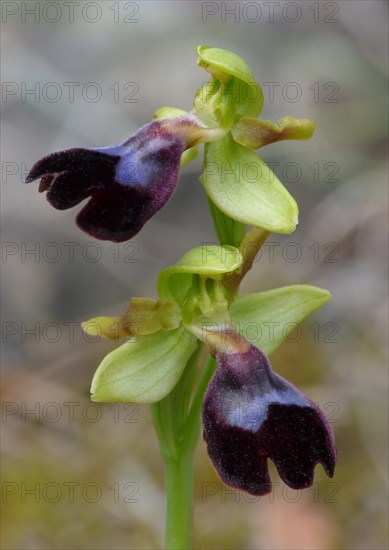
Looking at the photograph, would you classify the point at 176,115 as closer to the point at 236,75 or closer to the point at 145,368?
the point at 236,75

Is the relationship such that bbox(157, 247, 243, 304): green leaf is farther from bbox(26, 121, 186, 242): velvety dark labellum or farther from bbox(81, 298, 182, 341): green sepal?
bbox(26, 121, 186, 242): velvety dark labellum

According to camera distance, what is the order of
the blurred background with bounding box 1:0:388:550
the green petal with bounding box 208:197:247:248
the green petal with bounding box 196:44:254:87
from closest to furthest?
the green petal with bounding box 196:44:254:87 < the green petal with bounding box 208:197:247:248 < the blurred background with bounding box 1:0:388:550

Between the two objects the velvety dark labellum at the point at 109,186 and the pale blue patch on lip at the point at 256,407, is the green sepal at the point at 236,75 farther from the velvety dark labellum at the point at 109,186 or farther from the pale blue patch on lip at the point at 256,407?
the pale blue patch on lip at the point at 256,407

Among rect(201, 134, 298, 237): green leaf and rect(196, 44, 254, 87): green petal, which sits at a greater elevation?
rect(196, 44, 254, 87): green petal

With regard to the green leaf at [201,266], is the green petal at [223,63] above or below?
above

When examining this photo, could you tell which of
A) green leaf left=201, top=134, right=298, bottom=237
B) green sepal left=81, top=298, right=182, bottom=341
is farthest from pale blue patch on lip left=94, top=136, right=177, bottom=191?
green sepal left=81, top=298, right=182, bottom=341

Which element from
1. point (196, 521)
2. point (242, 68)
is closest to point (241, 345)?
point (242, 68)

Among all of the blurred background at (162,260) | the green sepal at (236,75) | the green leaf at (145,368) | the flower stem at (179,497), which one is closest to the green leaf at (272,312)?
the green leaf at (145,368)
